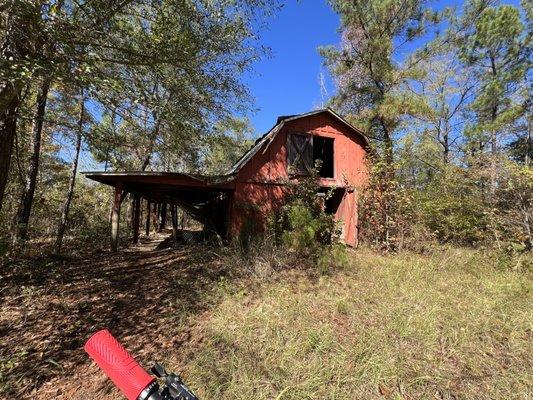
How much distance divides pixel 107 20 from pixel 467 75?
68.9 ft

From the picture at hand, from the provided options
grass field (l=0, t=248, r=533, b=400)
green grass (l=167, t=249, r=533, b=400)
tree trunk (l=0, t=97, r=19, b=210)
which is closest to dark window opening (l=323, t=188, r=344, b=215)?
grass field (l=0, t=248, r=533, b=400)

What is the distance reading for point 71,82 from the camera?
4.58 m

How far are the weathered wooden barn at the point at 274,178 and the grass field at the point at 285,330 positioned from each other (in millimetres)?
2995

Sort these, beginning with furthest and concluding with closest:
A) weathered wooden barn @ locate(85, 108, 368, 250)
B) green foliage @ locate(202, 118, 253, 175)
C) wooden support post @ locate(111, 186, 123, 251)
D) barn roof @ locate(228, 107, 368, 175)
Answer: green foliage @ locate(202, 118, 253, 175) < barn roof @ locate(228, 107, 368, 175) < weathered wooden barn @ locate(85, 108, 368, 250) < wooden support post @ locate(111, 186, 123, 251)

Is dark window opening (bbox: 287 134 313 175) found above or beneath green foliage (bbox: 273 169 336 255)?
above

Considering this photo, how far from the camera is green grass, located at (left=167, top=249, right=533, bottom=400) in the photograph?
3861 mm

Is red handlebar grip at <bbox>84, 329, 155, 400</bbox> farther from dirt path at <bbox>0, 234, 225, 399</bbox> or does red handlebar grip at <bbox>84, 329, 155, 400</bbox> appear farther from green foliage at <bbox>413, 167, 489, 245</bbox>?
green foliage at <bbox>413, 167, 489, 245</bbox>

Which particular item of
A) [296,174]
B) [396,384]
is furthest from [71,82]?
[296,174]

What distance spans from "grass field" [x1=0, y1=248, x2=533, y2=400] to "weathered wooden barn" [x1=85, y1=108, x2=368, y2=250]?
3.00 m

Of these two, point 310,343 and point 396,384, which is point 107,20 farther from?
point 396,384

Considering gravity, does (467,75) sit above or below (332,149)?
above

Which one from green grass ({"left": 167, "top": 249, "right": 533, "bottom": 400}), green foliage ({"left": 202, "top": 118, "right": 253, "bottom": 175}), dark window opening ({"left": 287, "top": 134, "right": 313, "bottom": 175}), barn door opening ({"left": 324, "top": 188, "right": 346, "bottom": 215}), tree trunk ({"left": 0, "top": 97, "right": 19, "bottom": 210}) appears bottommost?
green grass ({"left": 167, "top": 249, "right": 533, "bottom": 400})

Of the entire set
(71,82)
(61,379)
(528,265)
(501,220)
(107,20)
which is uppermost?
(107,20)

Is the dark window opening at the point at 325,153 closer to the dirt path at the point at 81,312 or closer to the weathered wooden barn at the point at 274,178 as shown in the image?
the weathered wooden barn at the point at 274,178
